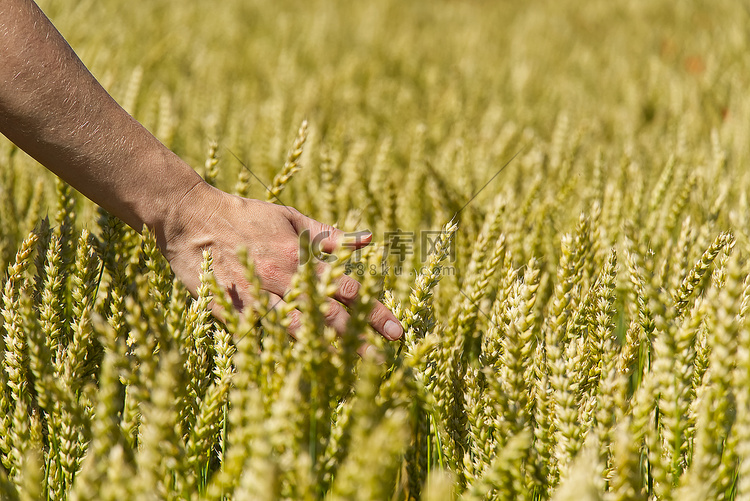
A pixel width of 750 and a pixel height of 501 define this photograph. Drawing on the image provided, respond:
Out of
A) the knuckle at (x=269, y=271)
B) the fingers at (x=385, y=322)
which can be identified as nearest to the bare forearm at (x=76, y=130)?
the knuckle at (x=269, y=271)

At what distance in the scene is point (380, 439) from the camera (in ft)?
1.16

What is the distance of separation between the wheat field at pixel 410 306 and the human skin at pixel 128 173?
1.8 inches

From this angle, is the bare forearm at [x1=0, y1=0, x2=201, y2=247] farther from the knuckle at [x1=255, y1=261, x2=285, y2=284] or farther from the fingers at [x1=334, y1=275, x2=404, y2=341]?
the fingers at [x1=334, y1=275, x2=404, y2=341]

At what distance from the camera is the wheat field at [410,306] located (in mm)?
448

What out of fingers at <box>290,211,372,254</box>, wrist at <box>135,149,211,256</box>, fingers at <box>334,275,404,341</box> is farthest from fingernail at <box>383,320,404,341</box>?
wrist at <box>135,149,211,256</box>

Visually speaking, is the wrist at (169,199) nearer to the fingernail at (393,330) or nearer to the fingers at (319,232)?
the fingers at (319,232)

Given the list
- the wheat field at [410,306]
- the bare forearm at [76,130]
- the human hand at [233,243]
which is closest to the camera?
the wheat field at [410,306]

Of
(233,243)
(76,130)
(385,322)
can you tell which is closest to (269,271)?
(233,243)

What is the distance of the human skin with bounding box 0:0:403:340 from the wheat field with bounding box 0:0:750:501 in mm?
47

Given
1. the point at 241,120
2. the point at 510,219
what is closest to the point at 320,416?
the point at 510,219

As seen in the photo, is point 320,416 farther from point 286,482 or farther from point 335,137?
point 335,137

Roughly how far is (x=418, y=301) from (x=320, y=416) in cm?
21

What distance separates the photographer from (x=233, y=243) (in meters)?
0.77

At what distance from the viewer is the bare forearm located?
0.65 m
